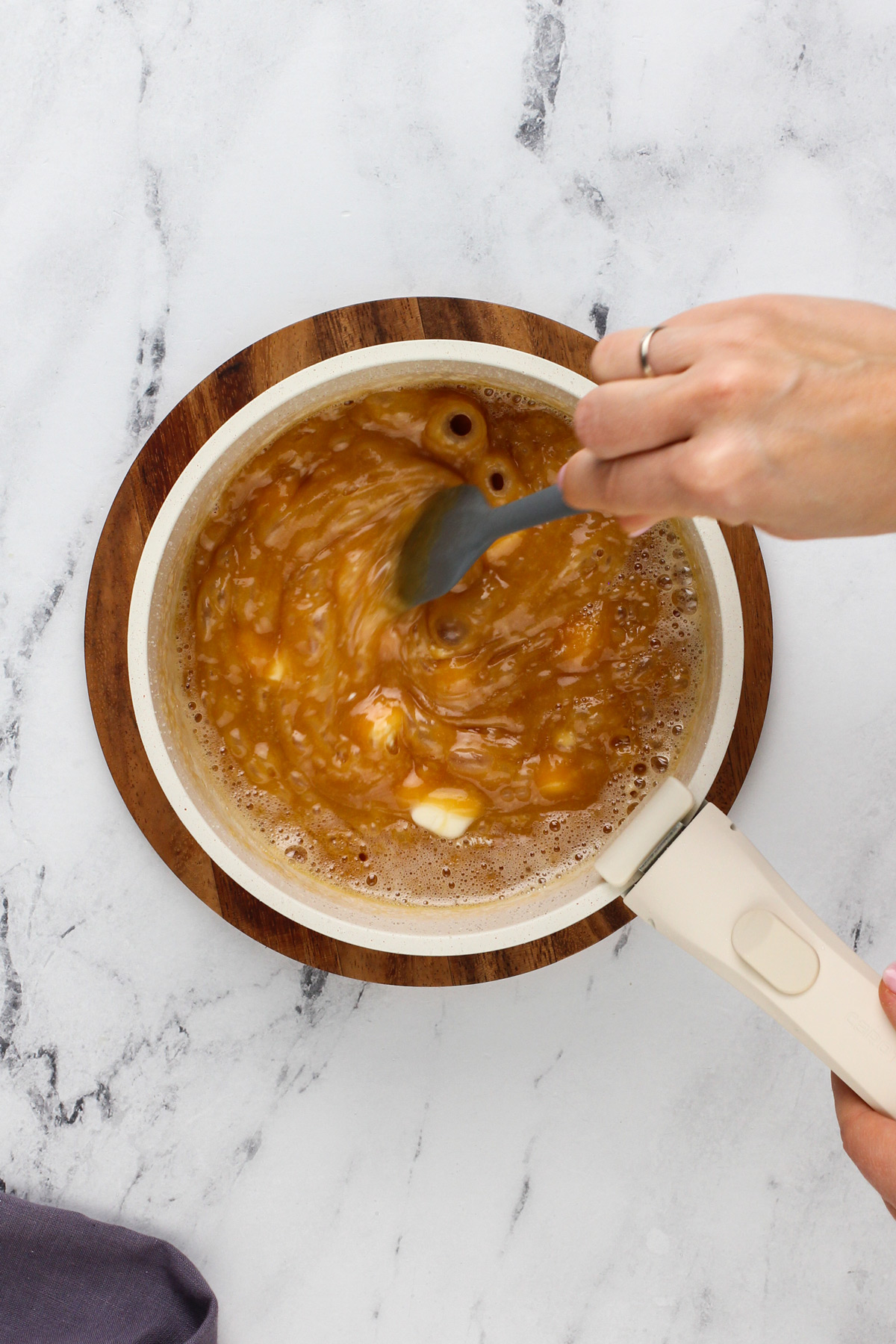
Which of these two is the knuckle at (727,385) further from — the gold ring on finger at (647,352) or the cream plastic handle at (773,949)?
the cream plastic handle at (773,949)

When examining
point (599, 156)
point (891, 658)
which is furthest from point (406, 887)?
point (599, 156)

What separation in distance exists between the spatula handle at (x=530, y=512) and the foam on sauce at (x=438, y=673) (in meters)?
0.19

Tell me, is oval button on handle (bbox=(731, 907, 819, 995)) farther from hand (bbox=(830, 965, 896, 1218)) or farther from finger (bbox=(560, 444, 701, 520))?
finger (bbox=(560, 444, 701, 520))

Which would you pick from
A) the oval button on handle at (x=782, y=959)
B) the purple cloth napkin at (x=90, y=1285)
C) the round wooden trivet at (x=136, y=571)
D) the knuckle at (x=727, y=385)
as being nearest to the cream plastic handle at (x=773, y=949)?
the oval button on handle at (x=782, y=959)

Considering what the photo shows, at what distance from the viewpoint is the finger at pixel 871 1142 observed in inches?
35.2

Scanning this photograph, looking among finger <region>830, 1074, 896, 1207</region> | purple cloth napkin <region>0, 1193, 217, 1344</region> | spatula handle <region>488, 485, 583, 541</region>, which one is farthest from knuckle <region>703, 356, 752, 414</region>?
purple cloth napkin <region>0, 1193, 217, 1344</region>

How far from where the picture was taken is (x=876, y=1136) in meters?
0.90

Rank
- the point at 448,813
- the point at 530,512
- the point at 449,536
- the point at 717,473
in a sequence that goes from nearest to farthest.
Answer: the point at 717,473 < the point at 530,512 < the point at 449,536 < the point at 448,813

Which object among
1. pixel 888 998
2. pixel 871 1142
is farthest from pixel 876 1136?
pixel 888 998

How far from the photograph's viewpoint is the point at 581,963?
46.6 inches

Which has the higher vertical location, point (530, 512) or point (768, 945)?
point (530, 512)

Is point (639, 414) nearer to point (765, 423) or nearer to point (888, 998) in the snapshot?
point (765, 423)

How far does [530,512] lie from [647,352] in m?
0.19

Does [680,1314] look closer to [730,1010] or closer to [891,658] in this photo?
[730,1010]
